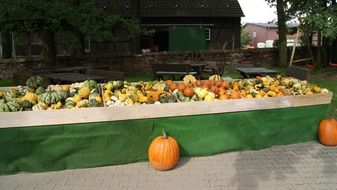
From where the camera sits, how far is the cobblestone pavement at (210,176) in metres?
4.41

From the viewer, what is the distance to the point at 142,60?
1623 centimetres

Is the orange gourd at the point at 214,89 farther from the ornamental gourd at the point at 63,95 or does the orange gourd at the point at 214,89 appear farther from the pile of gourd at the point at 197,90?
the ornamental gourd at the point at 63,95

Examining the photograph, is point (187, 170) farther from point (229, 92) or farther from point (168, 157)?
point (229, 92)

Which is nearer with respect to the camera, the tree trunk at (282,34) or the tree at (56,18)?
the tree at (56,18)

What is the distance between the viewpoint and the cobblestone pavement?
4406 mm

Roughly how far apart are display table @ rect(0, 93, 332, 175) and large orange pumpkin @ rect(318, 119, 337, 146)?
0.34 metres

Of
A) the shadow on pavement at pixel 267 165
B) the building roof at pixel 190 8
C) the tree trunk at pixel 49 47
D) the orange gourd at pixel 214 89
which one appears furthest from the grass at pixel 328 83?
the building roof at pixel 190 8

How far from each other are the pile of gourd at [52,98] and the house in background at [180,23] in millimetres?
18184

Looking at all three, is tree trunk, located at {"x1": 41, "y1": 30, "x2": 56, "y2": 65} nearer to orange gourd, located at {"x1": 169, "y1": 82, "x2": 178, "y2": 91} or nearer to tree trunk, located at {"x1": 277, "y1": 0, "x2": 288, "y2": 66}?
orange gourd, located at {"x1": 169, "y1": 82, "x2": 178, "y2": 91}

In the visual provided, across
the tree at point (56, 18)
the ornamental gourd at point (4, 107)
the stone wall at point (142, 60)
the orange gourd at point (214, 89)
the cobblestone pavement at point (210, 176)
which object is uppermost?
the tree at point (56, 18)

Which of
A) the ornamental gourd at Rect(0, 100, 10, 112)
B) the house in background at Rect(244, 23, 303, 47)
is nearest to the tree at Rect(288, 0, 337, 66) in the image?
the ornamental gourd at Rect(0, 100, 10, 112)

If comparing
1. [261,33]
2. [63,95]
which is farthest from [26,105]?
[261,33]

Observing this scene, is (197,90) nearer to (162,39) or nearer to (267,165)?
(267,165)

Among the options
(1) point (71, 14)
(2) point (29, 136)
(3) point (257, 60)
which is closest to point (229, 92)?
(2) point (29, 136)
